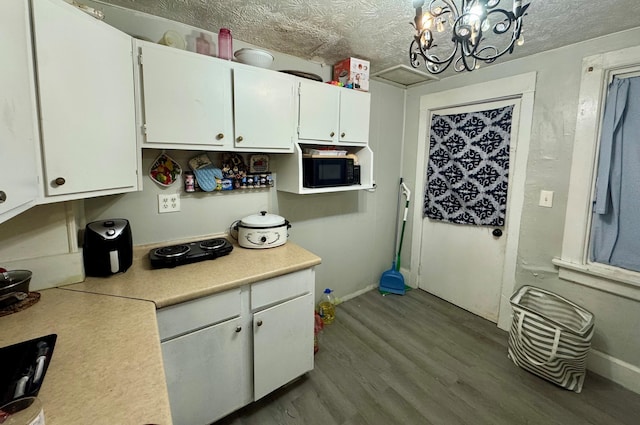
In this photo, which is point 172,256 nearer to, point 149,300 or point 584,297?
point 149,300

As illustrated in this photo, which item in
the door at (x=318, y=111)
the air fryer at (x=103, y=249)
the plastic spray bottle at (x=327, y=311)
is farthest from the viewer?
the plastic spray bottle at (x=327, y=311)

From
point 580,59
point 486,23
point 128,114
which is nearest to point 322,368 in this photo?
point 128,114

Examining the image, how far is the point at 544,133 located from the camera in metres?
2.12

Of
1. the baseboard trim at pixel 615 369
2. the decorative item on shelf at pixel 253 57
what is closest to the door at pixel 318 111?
the decorative item on shelf at pixel 253 57

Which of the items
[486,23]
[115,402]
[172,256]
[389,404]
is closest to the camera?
[115,402]

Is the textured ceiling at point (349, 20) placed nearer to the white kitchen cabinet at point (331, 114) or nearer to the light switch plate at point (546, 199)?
the white kitchen cabinet at point (331, 114)

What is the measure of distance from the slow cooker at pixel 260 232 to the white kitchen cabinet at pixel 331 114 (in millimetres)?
629

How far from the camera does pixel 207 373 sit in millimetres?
1387

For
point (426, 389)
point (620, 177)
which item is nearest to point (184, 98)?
point (426, 389)

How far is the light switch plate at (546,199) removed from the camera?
6.96ft

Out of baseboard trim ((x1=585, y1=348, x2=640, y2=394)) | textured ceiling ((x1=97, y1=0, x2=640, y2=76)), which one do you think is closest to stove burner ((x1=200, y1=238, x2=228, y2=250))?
textured ceiling ((x1=97, y1=0, x2=640, y2=76))

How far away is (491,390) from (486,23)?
6.83ft

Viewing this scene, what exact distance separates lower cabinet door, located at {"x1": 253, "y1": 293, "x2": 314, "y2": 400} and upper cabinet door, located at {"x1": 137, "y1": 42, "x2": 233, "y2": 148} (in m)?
1.05

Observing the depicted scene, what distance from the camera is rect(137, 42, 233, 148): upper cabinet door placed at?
1.41m
